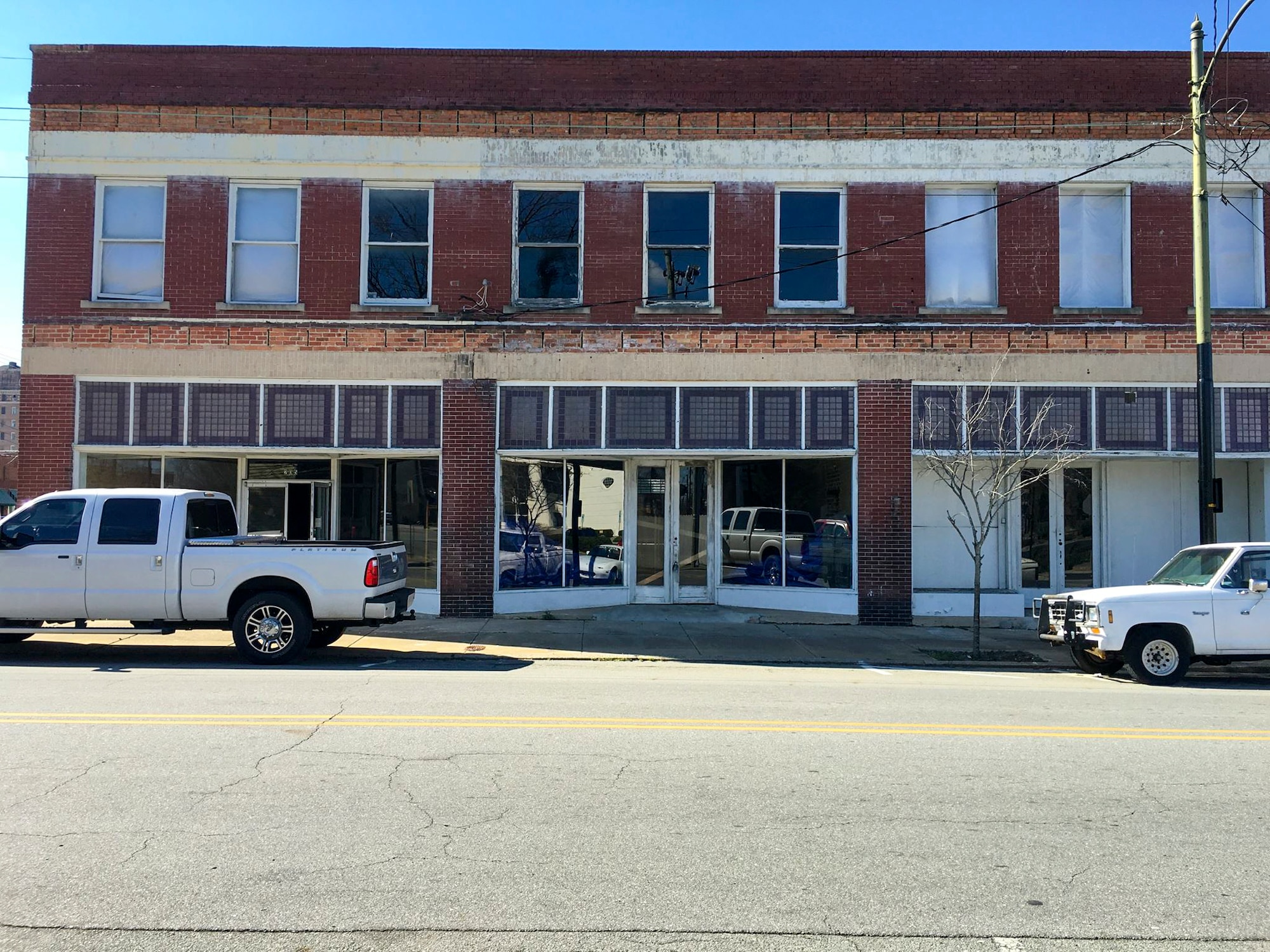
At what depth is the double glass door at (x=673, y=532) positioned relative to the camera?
55.6 ft

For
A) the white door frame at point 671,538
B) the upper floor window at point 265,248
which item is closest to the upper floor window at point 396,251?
the upper floor window at point 265,248

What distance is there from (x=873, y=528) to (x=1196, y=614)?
18.0 feet

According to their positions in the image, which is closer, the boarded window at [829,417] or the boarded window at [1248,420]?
the boarded window at [1248,420]

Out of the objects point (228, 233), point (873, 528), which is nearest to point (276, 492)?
point (228, 233)

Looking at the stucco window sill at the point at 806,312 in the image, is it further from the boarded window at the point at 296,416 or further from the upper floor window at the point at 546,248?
the boarded window at the point at 296,416

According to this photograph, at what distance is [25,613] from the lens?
36.9ft

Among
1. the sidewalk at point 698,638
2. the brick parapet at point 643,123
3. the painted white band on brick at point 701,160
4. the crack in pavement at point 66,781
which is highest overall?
the brick parapet at point 643,123

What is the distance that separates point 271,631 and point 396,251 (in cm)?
739

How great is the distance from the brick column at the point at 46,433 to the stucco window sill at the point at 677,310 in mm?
9274

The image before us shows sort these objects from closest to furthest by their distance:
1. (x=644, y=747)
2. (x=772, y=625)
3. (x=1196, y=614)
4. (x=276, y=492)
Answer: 1. (x=644, y=747)
2. (x=1196, y=614)
3. (x=772, y=625)
4. (x=276, y=492)

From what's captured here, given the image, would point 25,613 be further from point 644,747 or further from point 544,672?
point 644,747

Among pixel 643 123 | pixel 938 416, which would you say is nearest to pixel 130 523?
pixel 643 123

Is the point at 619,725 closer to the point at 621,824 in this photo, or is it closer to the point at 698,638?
the point at 621,824

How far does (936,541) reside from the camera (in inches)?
647
